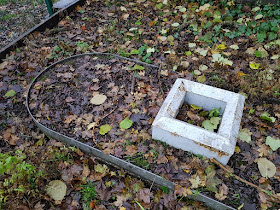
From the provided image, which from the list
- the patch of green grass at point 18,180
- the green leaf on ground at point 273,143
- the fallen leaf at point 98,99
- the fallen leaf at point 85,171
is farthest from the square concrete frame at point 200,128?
the patch of green grass at point 18,180

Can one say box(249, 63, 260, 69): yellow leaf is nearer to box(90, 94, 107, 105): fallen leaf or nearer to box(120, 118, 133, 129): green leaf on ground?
box(120, 118, 133, 129): green leaf on ground

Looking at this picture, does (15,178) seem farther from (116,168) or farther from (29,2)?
(29,2)

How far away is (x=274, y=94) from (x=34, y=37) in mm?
4727

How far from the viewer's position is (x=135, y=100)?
3492 millimetres

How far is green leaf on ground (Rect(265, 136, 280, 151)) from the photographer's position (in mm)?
2818

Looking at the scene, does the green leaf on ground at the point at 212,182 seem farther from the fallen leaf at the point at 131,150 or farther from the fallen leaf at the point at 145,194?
the fallen leaf at the point at 131,150

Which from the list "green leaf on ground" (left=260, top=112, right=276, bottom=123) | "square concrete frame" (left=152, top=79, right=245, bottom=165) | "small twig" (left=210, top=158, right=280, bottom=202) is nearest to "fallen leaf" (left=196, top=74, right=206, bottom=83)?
"square concrete frame" (left=152, top=79, right=245, bottom=165)

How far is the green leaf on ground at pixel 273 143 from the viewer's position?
2818 mm

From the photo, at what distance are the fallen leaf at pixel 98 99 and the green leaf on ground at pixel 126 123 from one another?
558 millimetres

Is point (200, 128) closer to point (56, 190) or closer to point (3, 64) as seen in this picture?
point (56, 190)

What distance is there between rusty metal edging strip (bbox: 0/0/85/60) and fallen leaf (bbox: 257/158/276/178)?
4.76 m

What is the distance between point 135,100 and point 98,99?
599 millimetres

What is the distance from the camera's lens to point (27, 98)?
354 centimetres

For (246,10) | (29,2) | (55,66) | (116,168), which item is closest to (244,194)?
(116,168)
